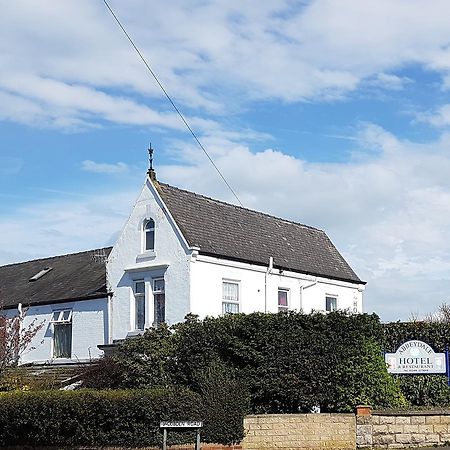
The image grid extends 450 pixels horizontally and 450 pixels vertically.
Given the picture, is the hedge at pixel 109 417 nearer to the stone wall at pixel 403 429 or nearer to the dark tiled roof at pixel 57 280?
the stone wall at pixel 403 429

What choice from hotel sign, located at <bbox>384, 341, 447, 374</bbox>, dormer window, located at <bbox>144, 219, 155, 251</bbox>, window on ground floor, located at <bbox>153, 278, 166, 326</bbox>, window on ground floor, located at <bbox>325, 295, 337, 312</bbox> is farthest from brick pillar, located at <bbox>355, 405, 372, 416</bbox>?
window on ground floor, located at <bbox>325, 295, 337, 312</bbox>

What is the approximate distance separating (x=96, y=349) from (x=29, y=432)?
10851mm

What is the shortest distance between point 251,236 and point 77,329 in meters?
7.70

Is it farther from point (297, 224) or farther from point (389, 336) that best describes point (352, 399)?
point (297, 224)

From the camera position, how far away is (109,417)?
19453 mm

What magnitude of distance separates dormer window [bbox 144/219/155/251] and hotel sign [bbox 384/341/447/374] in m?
10.8

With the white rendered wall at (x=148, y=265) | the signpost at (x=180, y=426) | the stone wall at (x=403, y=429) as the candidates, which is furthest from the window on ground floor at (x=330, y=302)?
the signpost at (x=180, y=426)

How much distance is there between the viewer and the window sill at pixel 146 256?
2931 cm

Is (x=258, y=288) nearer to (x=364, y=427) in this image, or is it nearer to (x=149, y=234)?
(x=149, y=234)

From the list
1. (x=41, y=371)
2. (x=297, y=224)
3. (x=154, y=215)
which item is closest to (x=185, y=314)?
(x=154, y=215)

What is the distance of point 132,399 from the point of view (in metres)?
19.3

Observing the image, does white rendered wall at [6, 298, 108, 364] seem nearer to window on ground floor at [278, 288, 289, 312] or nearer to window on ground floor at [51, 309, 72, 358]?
window on ground floor at [51, 309, 72, 358]

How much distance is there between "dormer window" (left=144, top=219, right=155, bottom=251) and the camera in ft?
97.3

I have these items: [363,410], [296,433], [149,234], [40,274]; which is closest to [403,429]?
[363,410]
